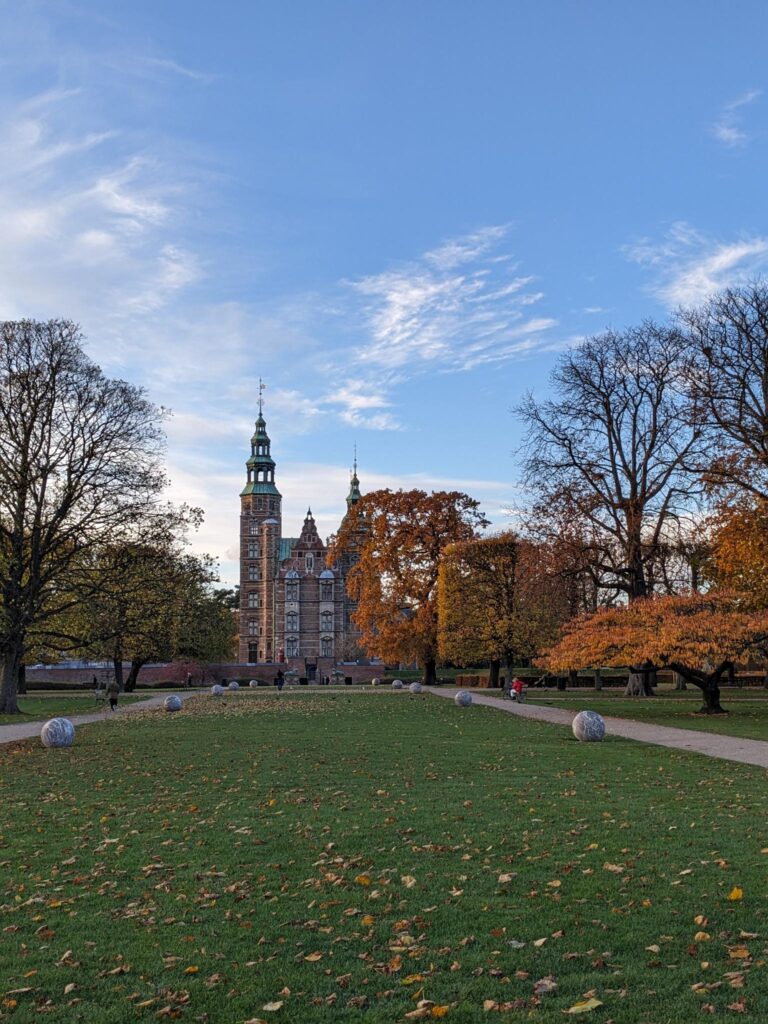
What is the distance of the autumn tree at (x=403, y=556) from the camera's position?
62.2m

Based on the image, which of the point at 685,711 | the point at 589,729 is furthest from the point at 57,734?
the point at 685,711

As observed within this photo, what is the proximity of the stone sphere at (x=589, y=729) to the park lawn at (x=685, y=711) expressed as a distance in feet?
14.6

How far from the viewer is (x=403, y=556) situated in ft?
206

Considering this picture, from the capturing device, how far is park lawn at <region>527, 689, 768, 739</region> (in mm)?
27422

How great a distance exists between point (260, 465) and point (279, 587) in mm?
15673

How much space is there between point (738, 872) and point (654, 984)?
329cm

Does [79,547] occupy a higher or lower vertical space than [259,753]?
higher

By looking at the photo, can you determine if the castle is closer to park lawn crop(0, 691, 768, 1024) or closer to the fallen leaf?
park lawn crop(0, 691, 768, 1024)

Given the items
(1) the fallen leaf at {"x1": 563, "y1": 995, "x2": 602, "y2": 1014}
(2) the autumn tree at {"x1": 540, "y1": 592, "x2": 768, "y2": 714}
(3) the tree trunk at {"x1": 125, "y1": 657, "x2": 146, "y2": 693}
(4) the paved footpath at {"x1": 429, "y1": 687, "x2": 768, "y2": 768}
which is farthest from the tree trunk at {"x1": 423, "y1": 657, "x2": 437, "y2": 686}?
(1) the fallen leaf at {"x1": 563, "y1": 995, "x2": 602, "y2": 1014}

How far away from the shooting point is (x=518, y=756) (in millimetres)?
19234

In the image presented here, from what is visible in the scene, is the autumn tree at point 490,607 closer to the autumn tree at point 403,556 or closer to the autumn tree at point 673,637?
the autumn tree at point 403,556

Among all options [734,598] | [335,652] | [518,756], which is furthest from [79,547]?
[335,652]

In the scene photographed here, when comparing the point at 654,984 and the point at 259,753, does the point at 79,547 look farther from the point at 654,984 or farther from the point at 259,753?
the point at 654,984

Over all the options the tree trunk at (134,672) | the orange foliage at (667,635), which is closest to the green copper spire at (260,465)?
the tree trunk at (134,672)
